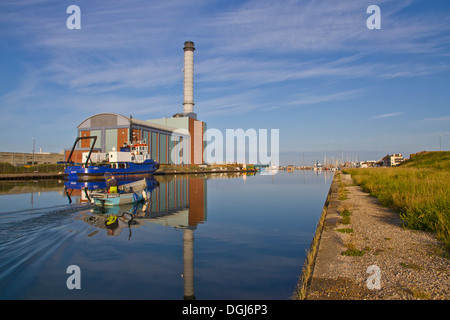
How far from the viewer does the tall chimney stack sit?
348 ft

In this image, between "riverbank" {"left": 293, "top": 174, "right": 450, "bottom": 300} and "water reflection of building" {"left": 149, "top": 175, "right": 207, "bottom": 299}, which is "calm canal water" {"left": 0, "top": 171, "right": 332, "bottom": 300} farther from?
"riverbank" {"left": 293, "top": 174, "right": 450, "bottom": 300}

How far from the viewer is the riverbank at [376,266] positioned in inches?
195

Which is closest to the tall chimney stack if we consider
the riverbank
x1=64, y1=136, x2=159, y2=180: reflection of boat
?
x1=64, y1=136, x2=159, y2=180: reflection of boat

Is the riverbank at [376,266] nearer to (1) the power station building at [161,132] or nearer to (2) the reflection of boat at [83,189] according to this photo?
(2) the reflection of boat at [83,189]

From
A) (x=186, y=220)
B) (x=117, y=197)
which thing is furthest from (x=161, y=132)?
(x=186, y=220)

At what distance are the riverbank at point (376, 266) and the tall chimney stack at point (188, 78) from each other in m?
102

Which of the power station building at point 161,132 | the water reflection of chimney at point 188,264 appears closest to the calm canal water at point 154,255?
the water reflection of chimney at point 188,264

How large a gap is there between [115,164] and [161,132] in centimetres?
3837

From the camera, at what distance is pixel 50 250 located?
31.3 feet

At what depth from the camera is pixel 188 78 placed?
105812 mm

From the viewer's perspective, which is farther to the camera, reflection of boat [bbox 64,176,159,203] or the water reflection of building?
reflection of boat [bbox 64,176,159,203]

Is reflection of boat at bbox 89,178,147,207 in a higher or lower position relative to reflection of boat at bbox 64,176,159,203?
higher
